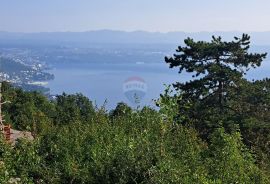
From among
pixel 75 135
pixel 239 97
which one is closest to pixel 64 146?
pixel 75 135

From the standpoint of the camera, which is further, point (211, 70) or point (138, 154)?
point (211, 70)

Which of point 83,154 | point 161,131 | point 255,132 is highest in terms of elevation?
point 161,131

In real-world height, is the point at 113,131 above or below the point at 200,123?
above

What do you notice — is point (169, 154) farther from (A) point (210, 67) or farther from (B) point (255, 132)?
(A) point (210, 67)

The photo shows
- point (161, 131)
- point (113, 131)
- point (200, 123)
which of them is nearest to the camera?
point (161, 131)

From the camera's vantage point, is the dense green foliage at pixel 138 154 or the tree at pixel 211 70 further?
the tree at pixel 211 70

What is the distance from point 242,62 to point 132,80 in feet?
57.5

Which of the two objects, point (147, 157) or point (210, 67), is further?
point (210, 67)

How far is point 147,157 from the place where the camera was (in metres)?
9.17

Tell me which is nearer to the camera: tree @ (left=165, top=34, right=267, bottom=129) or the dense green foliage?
the dense green foliage

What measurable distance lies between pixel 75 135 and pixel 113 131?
3.71ft

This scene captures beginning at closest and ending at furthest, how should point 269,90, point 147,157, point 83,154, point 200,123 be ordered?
point 147,157, point 83,154, point 200,123, point 269,90

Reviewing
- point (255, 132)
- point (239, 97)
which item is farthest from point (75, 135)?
point (239, 97)

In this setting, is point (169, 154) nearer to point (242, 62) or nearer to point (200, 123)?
point (200, 123)
